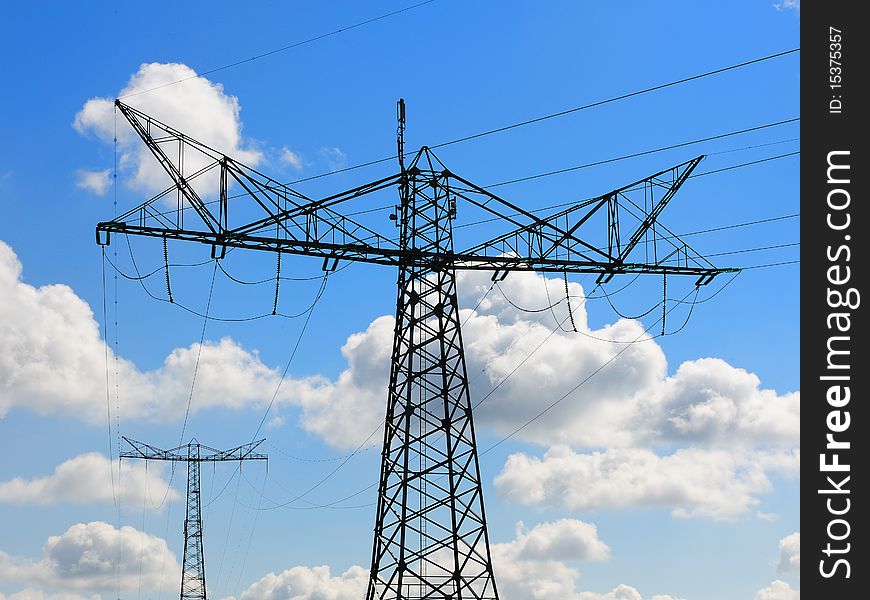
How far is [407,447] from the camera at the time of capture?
4697cm

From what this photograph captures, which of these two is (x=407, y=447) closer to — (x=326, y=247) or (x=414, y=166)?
(x=326, y=247)

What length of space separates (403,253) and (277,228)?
4936mm

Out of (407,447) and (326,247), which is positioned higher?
(326,247)

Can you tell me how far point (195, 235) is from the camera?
145ft

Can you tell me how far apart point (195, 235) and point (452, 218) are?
10439 mm
